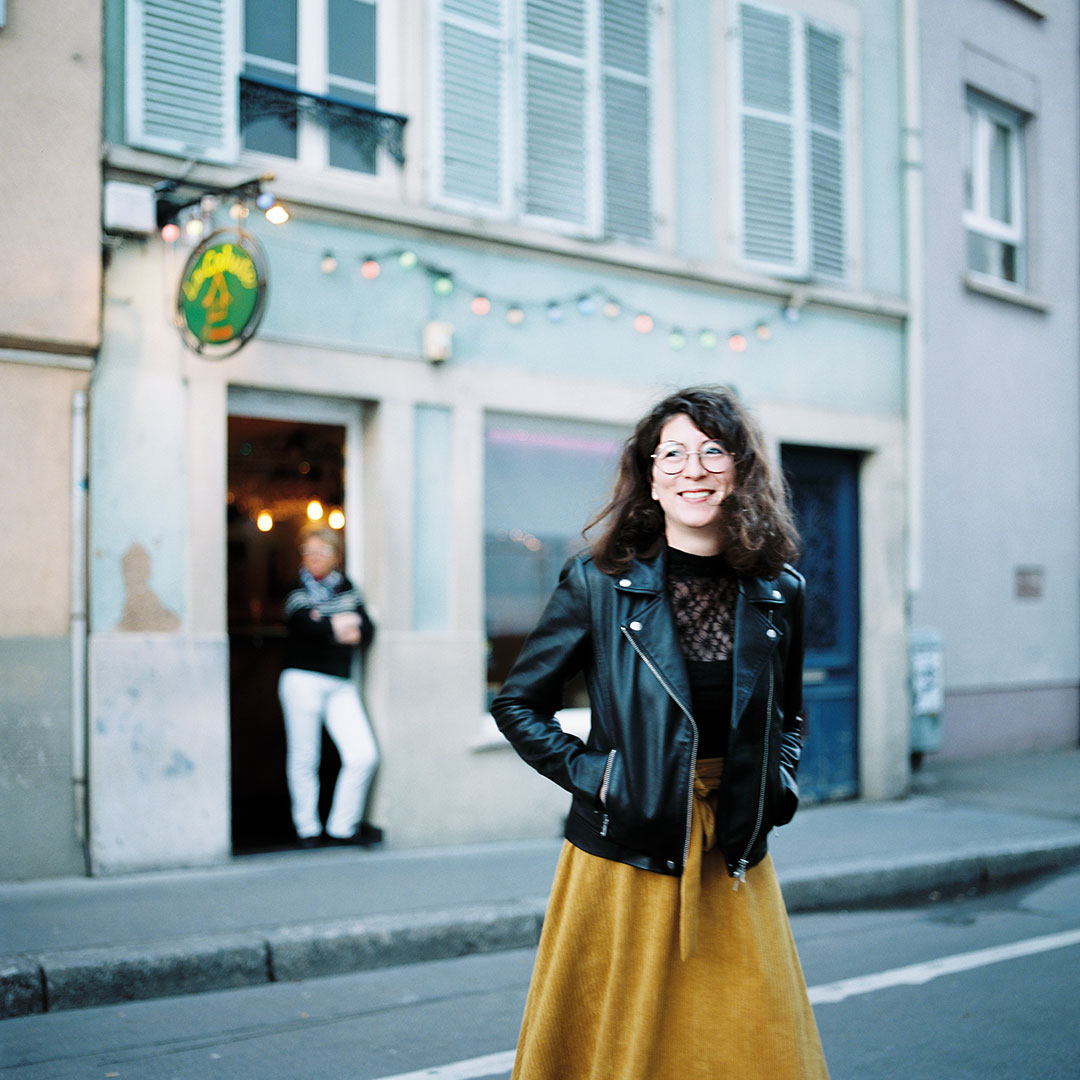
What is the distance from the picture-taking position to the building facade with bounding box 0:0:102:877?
6.59 m

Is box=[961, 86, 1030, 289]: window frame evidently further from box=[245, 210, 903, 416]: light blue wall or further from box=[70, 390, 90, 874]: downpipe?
box=[70, 390, 90, 874]: downpipe

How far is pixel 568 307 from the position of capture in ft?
28.7

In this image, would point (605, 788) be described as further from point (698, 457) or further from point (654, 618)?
point (698, 457)

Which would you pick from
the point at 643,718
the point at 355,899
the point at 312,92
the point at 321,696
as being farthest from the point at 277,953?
the point at 312,92

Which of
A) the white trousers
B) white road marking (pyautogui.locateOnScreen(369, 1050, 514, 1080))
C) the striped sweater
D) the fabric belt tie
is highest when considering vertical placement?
the striped sweater

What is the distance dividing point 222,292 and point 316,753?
2.88 meters

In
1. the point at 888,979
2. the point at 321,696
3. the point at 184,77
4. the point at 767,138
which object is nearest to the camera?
the point at 888,979

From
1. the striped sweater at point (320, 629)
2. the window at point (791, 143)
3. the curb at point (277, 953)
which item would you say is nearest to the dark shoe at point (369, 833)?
the striped sweater at point (320, 629)

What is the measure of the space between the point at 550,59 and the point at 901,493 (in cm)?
454

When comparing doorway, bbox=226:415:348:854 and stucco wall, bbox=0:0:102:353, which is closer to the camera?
stucco wall, bbox=0:0:102:353

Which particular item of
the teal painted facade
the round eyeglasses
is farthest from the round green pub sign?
the round eyeglasses

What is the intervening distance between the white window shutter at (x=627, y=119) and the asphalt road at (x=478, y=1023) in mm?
5255

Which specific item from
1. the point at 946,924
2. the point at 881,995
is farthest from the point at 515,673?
the point at 946,924

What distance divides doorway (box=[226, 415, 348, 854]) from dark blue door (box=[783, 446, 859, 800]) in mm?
3741
